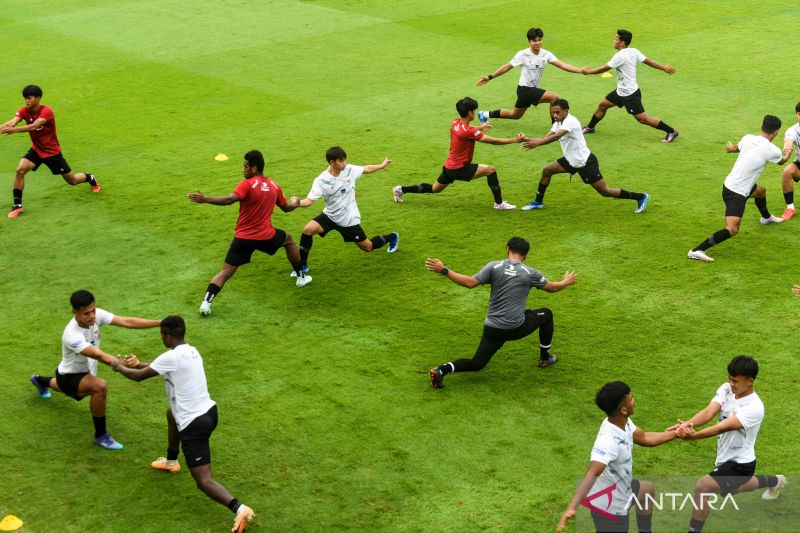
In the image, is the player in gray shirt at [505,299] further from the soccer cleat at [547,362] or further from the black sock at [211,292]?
the black sock at [211,292]

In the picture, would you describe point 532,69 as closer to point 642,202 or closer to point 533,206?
point 533,206

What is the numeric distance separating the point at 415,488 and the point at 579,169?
740cm

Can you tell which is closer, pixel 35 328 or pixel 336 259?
pixel 35 328

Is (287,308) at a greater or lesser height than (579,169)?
lesser

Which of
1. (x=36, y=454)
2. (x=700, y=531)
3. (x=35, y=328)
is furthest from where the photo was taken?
(x=35, y=328)

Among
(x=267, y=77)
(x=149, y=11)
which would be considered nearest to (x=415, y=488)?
(x=267, y=77)

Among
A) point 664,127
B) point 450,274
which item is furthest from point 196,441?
point 664,127

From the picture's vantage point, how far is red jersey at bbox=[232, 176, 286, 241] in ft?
43.2

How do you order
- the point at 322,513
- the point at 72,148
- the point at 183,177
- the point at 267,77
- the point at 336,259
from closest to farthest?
the point at 322,513, the point at 336,259, the point at 183,177, the point at 72,148, the point at 267,77

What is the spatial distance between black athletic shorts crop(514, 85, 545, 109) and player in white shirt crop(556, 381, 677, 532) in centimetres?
1212

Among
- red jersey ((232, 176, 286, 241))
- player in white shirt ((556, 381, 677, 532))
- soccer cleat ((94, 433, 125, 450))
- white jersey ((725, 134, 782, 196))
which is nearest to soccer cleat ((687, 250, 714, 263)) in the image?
white jersey ((725, 134, 782, 196))

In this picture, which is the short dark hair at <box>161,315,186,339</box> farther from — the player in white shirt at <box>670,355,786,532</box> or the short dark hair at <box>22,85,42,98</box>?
the short dark hair at <box>22,85,42,98</box>

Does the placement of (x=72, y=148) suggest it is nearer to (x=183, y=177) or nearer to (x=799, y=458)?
(x=183, y=177)

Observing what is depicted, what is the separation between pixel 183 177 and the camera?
58.6 feet
